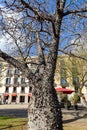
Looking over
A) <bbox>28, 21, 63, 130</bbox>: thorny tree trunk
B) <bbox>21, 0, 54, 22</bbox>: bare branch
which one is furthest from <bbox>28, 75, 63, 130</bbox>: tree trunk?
<bbox>21, 0, 54, 22</bbox>: bare branch

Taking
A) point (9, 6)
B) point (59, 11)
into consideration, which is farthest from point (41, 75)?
point (9, 6)

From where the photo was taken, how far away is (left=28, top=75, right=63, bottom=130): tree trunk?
4.55 metres

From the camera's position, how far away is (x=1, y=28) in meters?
8.55

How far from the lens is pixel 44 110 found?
4.62 m

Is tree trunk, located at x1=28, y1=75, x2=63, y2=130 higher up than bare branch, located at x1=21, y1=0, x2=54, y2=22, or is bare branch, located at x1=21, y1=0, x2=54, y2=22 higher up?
bare branch, located at x1=21, y1=0, x2=54, y2=22

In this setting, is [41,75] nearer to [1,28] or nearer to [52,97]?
[52,97]

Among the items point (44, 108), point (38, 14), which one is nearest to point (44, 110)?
point (44, 108)

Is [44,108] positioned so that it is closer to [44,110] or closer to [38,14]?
[44,110]

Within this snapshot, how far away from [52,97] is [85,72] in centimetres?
2103

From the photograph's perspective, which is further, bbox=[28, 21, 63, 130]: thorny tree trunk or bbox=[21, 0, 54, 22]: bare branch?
bbox=[21, 0, 54, 22]: bare branch

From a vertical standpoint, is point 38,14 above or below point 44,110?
above

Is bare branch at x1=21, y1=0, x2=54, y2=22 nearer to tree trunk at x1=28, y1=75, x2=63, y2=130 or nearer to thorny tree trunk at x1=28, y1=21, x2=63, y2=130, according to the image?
thorny tree trunk at x1=28, y1=21, x2=63, y2=130

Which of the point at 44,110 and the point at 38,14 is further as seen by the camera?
the point at 38,14

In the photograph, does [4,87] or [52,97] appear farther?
[4,87]
